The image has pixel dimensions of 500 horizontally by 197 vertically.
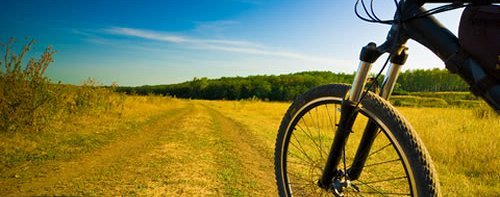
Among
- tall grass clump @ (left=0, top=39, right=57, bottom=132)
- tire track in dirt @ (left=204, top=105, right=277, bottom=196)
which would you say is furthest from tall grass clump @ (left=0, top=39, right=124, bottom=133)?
tire track in dirt @ (left=204, top=105, right=277, bottom=196)

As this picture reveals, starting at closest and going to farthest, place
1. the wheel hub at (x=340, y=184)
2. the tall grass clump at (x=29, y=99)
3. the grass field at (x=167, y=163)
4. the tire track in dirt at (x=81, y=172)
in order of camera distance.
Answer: the wheel hub at (x=340, y=184), the tire track in dirt at (x=81, y=172), the grass field at (x=167, y=163), the tall grass clump at (x=29, y=99)

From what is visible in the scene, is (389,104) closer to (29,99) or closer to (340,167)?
(340,167)

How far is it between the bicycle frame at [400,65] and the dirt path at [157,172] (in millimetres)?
1739

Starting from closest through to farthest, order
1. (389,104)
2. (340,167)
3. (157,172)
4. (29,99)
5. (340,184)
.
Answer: (389,104) < (340,184) < (340,167) < (157,172) < (29,99)

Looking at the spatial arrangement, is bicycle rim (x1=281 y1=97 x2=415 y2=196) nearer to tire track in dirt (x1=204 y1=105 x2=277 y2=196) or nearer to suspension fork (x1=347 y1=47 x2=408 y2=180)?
suspension fork (x1=347 y1=47 x2=408 y2=180)

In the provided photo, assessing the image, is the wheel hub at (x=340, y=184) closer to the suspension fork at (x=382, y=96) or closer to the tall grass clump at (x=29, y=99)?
the suspension fork at (x=382, y=96)

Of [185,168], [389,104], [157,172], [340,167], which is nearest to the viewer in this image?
[389,104]

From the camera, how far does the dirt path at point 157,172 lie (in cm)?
399

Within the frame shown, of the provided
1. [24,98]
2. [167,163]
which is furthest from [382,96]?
[24,98]

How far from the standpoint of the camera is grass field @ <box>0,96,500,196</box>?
13.5ft

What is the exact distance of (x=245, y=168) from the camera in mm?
5223

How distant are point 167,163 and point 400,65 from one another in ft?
13.4

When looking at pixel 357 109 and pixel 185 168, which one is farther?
pixel 185 168

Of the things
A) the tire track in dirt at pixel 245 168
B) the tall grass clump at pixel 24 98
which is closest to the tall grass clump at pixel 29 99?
the tall grass clump at pixel 24 98
